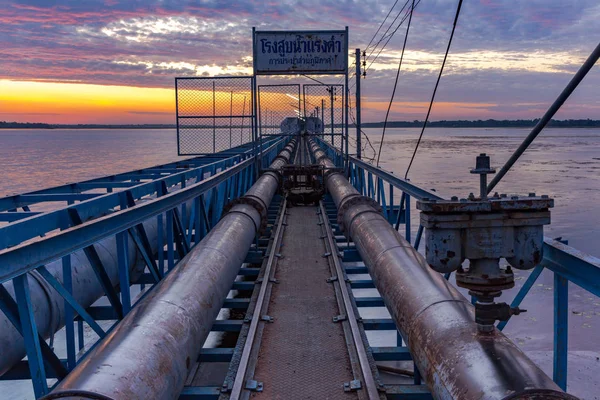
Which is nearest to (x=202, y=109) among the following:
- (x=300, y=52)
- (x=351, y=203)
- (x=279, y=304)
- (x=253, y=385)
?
(x=300, y=52)

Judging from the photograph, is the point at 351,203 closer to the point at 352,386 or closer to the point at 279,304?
the point at 279,304

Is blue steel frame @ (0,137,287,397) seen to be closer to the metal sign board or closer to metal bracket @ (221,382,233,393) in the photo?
metal bracket @ (221,382,233,393)

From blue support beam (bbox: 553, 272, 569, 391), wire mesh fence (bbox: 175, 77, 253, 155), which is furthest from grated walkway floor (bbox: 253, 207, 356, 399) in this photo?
wire mesh fence (bbox: 175, 77, 253, 155)

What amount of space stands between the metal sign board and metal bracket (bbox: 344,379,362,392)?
11.8 meters

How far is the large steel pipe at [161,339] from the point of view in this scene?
3.15 metres

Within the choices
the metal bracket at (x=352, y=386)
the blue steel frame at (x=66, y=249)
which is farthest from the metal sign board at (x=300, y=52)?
the metal bracket at (x=352, y=386)

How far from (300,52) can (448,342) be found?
1262 cm

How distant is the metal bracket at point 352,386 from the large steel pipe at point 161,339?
1314 mm

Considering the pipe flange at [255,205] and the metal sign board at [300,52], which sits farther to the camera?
the metal sign board at [300,52]

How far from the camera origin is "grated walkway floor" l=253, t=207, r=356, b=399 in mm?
4668

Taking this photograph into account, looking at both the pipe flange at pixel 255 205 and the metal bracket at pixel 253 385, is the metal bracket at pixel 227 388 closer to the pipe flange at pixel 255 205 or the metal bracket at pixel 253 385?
the metal bracket at pixel 253 385

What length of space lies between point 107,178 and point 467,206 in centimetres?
818

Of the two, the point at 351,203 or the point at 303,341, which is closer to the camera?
the point at 303,341

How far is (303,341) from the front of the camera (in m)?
5.65
